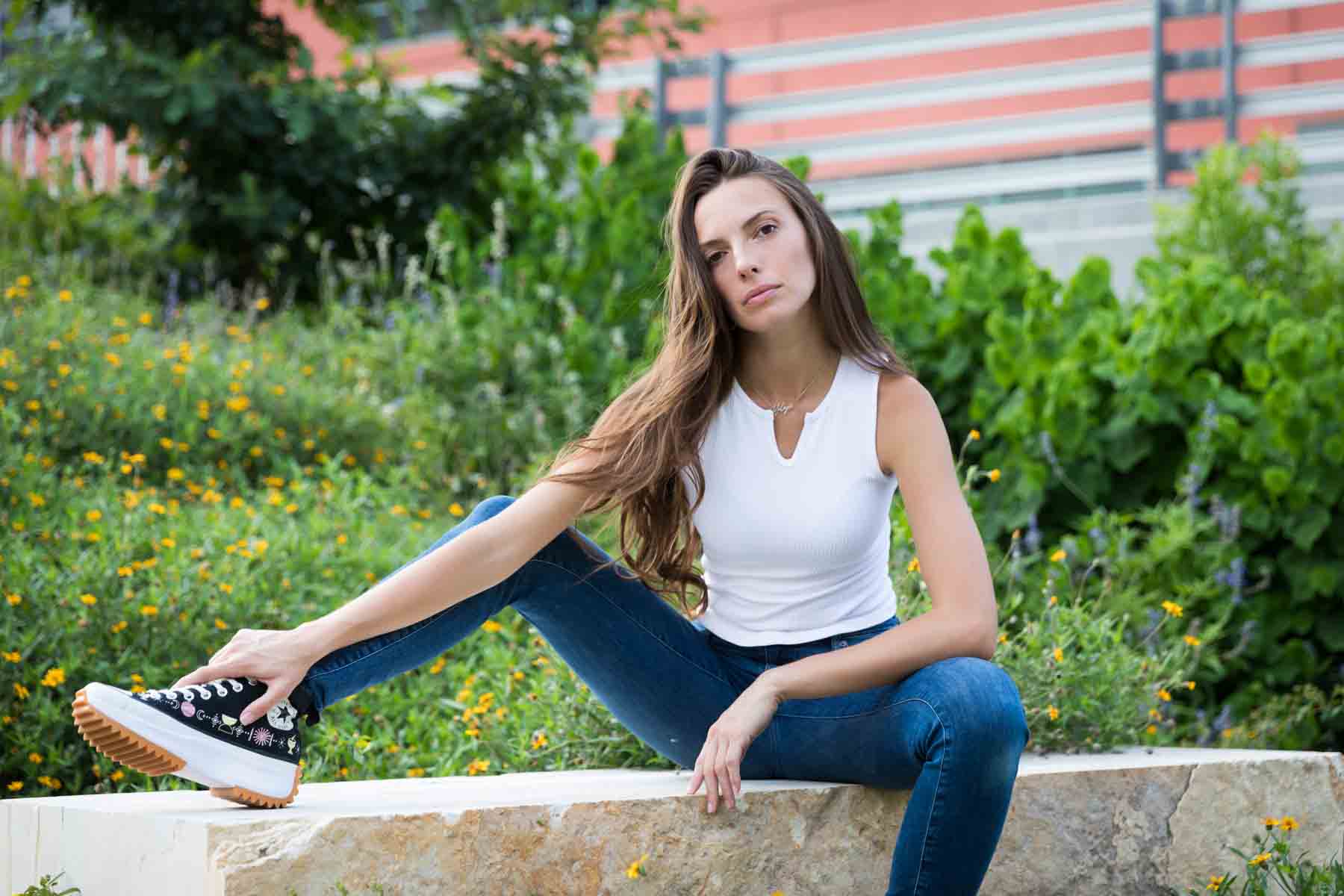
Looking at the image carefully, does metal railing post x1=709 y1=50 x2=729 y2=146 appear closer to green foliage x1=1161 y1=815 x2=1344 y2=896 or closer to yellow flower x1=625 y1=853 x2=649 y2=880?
green foliage x1=1161 y1=815 x2=1344 y2=896

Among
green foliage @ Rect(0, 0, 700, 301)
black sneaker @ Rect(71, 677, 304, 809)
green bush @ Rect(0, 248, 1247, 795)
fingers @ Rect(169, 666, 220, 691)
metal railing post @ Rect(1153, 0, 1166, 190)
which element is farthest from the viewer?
metal railing post @ Rect(1153, 0, 1166, 190)

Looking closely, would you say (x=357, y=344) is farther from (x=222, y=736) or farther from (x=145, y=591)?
(x=222, y=736)

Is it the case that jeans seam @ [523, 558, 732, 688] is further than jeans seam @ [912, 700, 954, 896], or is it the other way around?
jeans seam @ [523, 558, 732, 688]

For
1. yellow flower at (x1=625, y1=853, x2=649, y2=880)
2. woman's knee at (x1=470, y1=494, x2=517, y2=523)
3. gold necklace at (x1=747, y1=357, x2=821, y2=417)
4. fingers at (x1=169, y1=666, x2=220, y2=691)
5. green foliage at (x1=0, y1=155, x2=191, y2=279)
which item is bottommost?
yellow flower at (x1=625, y1=853, x2=649, y2=880)

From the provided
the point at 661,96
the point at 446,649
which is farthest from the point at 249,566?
the point at 661,96

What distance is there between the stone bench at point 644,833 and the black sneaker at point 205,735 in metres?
0.05

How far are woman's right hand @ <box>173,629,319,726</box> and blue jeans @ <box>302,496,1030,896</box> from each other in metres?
0.07

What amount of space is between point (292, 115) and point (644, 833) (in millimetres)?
4827

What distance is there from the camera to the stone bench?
6.64ft

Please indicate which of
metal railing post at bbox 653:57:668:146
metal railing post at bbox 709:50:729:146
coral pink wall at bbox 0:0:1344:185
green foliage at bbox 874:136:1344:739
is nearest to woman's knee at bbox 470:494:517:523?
green foliage at bbox 874:136:1344:739

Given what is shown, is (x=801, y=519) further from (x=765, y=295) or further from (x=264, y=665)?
(x=264, y=665)

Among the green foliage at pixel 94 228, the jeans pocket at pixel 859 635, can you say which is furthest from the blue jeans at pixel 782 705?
the green foliage at pixel 94 228

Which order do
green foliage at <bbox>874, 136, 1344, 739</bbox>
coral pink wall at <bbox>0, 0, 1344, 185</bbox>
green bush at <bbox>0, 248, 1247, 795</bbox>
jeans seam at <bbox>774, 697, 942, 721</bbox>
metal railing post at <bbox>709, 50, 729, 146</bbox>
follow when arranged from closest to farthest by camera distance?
1. jeans seam at <bbox>774, 697, 942, 721</bbox>
2. green bush at <bbox>0, 248, 1247, 795</bbox>
3. green foliage at <bbox>874, 136, 1344, 739</bbox>
4. coral pink wall at <bbox>0, 0, 1344, 185</bbox>
5. metal railing post at <bbox>709, 50, 729, 146</bbox>

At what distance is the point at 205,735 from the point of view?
2045 millimetres
